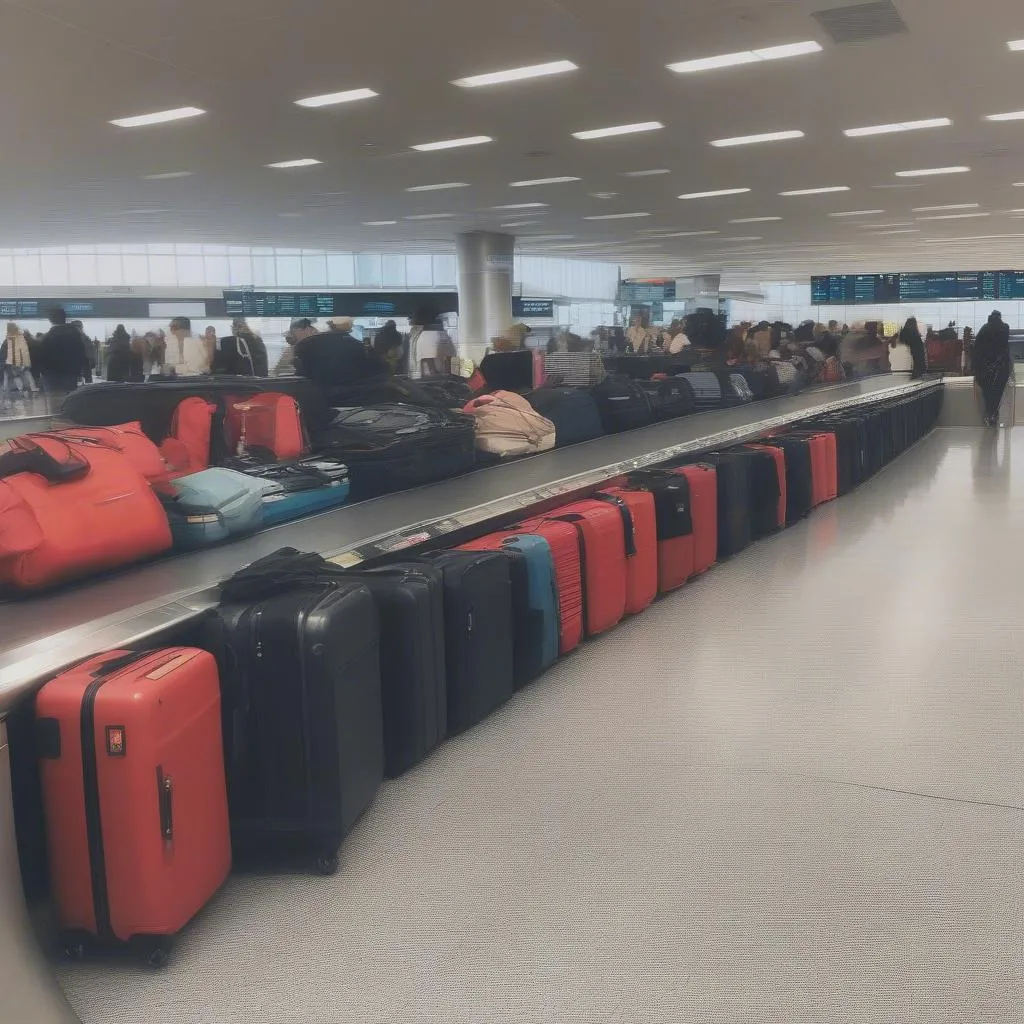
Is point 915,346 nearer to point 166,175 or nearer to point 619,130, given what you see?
point 619,130

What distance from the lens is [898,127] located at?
40.3 feet

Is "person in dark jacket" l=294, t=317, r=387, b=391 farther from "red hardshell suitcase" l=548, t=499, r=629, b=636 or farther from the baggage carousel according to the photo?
"red hardshell suitcase" l=548, t=499, r=629, b=636

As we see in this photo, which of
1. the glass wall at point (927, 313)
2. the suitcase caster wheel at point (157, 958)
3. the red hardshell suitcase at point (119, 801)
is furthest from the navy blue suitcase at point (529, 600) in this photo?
the glass wall at point (927, 313)

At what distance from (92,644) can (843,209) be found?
19.6m

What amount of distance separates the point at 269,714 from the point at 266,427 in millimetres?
2635

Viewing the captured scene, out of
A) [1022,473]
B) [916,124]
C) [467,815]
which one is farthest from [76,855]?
[916,124]

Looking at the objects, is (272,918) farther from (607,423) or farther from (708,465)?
(607,423)

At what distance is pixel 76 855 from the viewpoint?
2.38 metres

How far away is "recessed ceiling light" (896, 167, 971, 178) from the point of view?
15297mm

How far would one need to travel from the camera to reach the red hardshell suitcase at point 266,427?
518 cm

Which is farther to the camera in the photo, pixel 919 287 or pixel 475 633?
pixel 919 287

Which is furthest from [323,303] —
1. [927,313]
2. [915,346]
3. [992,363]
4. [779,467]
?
[927,313]

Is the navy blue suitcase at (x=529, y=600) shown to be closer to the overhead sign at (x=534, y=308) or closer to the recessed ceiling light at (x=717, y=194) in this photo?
the recessed ceiling light at (x=717, y=194)

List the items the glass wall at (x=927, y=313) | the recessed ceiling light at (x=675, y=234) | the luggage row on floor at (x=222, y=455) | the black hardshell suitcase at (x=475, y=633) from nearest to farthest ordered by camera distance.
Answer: the luggage row on floor at (x=222, y=455) < the black hardshell suitcase at (x=475, y=633) < the recessed ceiling light at (x=675, y=234) < the glass wall at (x=927, y=313)
